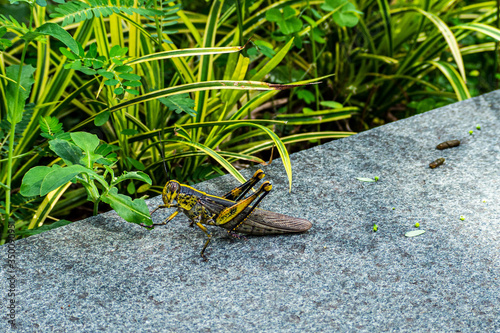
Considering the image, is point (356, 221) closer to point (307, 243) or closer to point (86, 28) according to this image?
point (307, 243)

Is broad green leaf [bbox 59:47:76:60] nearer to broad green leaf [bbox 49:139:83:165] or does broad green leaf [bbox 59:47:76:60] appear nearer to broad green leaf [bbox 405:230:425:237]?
broad green leaf [bbox 49:139:83:165]

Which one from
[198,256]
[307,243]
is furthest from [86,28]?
[307,243]

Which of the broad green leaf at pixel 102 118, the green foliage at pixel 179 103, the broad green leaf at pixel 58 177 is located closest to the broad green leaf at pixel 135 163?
the broad green leaf at pixel 102 118

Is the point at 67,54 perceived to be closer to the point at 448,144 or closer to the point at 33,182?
the point at 33,182

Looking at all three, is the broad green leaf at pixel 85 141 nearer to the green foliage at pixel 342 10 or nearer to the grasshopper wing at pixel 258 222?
the grasshopper wing at pixel 258 222

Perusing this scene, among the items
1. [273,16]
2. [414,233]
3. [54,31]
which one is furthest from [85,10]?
[414,233]
